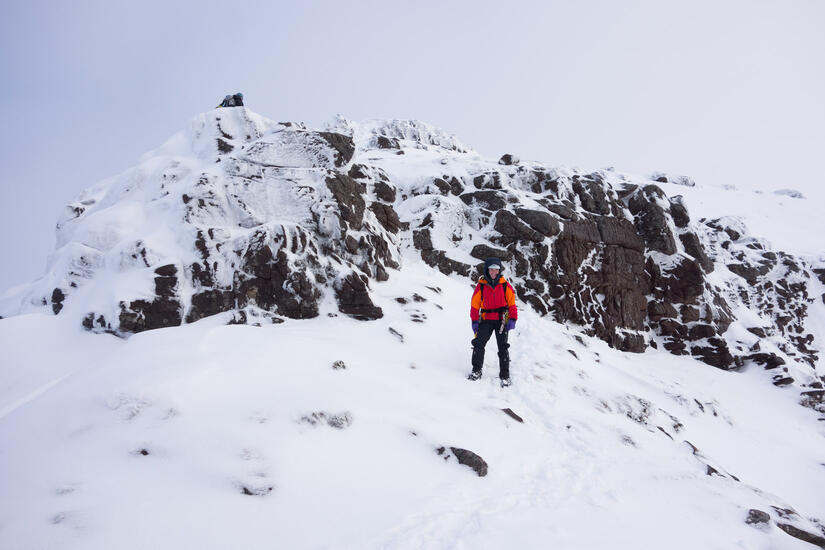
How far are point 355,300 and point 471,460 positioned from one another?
7442 mm

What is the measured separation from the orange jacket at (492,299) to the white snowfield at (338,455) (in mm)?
1560

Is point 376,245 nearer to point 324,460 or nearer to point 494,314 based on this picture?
point 494,314

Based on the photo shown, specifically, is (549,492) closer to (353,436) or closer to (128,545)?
(353,436)

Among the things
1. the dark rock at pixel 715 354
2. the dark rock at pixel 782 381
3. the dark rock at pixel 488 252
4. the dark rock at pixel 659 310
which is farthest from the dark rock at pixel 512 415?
the dark rock at pixel 782 381

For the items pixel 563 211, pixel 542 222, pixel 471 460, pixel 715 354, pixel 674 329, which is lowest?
pixel 715 354

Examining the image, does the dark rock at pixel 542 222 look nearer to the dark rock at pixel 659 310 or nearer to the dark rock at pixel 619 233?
the dark rock at pixel 619 233

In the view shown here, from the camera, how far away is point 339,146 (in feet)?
54.2

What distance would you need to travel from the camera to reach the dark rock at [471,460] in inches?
209

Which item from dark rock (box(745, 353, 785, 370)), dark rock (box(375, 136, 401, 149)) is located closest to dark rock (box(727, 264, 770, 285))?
dark rock (box(745, 353, 785, 370))

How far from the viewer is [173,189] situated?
13930 mm

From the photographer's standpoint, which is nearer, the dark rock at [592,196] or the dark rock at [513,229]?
the dark rock at [513,229]

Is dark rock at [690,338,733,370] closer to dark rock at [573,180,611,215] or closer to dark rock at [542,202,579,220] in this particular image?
dark rock at [573,180,611,215]

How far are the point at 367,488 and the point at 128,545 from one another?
2.37 metres

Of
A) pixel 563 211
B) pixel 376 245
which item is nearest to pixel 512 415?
pixel 376 245
